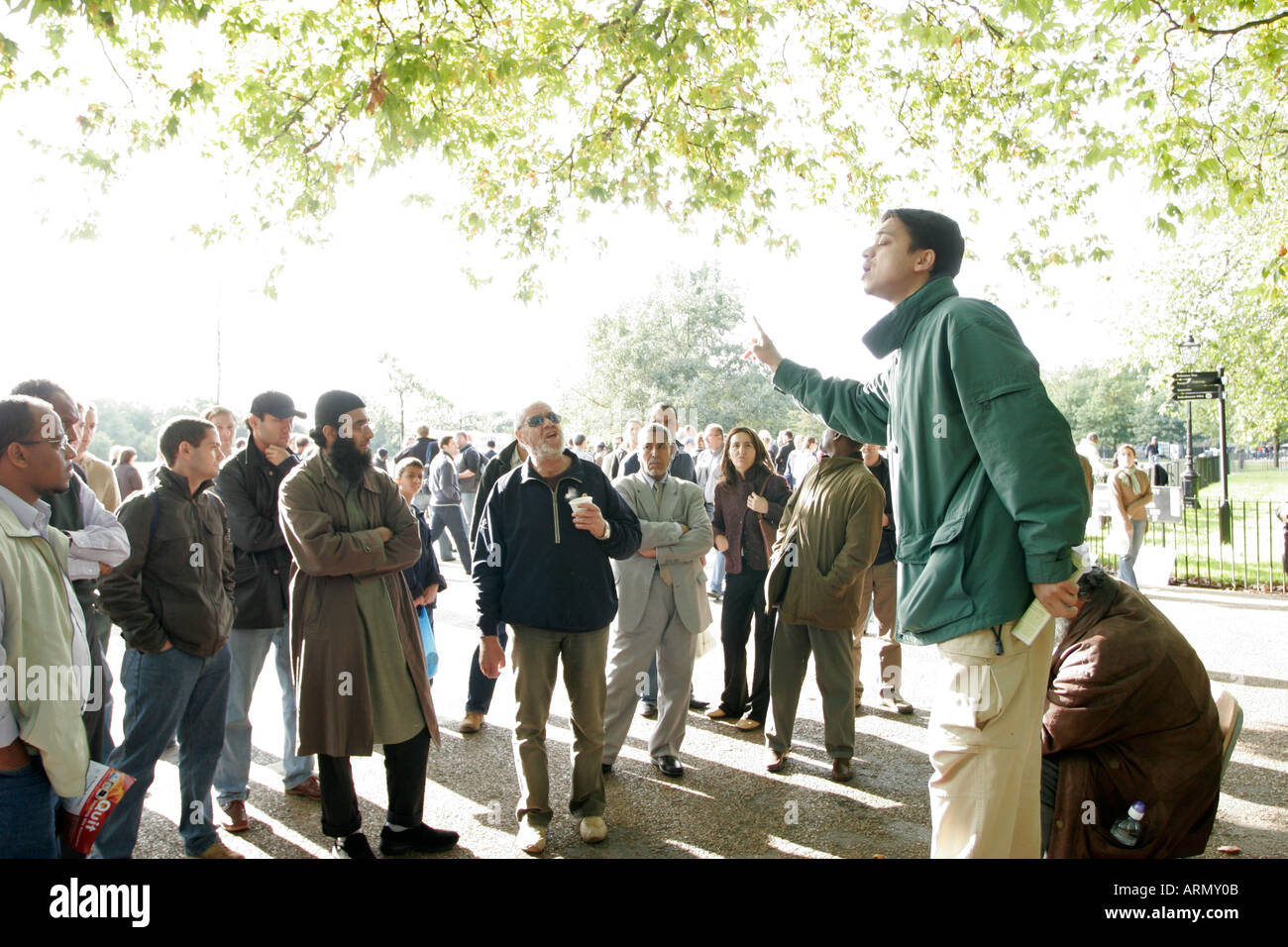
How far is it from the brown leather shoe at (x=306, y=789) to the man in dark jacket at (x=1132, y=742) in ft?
12.5

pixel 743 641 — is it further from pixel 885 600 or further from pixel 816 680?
pixel 885 600

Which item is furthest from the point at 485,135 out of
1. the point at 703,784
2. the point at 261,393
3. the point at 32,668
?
the point at 32,668

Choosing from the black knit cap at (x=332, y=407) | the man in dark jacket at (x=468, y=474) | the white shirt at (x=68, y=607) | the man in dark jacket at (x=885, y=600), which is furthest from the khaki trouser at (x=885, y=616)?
the man in dark jacket at (x=468, y=474)

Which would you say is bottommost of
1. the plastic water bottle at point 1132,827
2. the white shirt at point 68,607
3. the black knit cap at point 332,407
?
the plastic water bottle at point 1132,827

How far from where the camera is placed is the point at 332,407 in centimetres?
420

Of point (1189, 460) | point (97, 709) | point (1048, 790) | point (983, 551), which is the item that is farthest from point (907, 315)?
point (1189, 460)

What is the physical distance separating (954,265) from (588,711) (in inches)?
110

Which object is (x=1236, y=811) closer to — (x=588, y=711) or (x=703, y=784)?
(x=703, y=784)

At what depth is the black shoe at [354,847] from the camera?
3.98 metres

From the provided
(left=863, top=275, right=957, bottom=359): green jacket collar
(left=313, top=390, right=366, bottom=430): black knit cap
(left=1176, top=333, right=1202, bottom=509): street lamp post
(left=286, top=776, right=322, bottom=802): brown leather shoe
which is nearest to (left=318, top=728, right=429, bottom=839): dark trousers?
(left=286, top=776, right=322, bottom=802): brown leather shoe

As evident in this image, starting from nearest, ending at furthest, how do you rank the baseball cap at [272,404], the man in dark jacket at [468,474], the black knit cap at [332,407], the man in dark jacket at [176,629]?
the man in dark jacket at [176,629] → the black knit cap at [332,407] → the baseball cap at [272,404] → the man in dark jacket at [468,474]

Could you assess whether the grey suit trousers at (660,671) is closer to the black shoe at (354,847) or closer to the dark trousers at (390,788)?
the dark trousers at (390,788)

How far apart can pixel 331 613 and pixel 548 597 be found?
1.03 m
